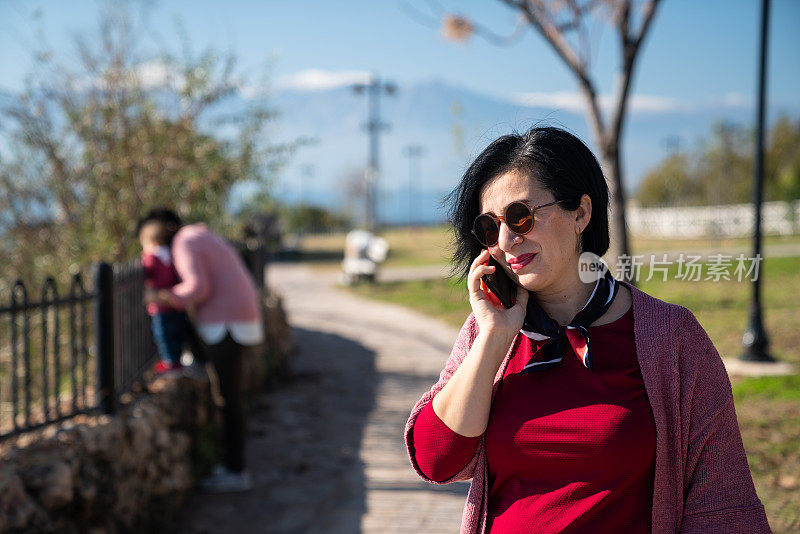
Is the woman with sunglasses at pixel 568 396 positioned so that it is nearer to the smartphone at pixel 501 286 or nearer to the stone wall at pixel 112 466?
the smartphone at pixel 501 286

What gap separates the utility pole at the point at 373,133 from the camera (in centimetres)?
3550

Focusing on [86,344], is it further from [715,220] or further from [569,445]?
[715,220]

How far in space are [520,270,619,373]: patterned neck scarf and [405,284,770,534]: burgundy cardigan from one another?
101 millimetres

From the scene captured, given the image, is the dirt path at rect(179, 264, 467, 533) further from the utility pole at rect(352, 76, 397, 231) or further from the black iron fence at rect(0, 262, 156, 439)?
the utility pole at rect(352, 76, 397, 231)

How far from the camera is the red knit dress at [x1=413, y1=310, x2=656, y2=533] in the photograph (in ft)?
5.83

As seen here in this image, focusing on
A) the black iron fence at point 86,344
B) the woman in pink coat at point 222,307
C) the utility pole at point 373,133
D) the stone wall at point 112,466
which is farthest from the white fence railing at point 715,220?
the black iron fence at point 86,344

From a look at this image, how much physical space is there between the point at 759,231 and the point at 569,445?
24.9 ft

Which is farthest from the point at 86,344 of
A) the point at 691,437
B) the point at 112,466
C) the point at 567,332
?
the point at 691,437

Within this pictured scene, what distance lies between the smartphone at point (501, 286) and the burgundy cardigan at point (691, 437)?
0.30 m

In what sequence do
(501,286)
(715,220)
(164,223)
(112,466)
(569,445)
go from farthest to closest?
1. (715,220)
2. (164,223)
3. (112,466)
4. (501,286)
5. (569,445)

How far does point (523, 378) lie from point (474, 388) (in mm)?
149

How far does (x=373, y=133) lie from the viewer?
146 ft

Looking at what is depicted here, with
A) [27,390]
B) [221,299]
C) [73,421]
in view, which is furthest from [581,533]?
[221,299]

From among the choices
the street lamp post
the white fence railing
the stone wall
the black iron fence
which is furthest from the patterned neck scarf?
the white fence railing
